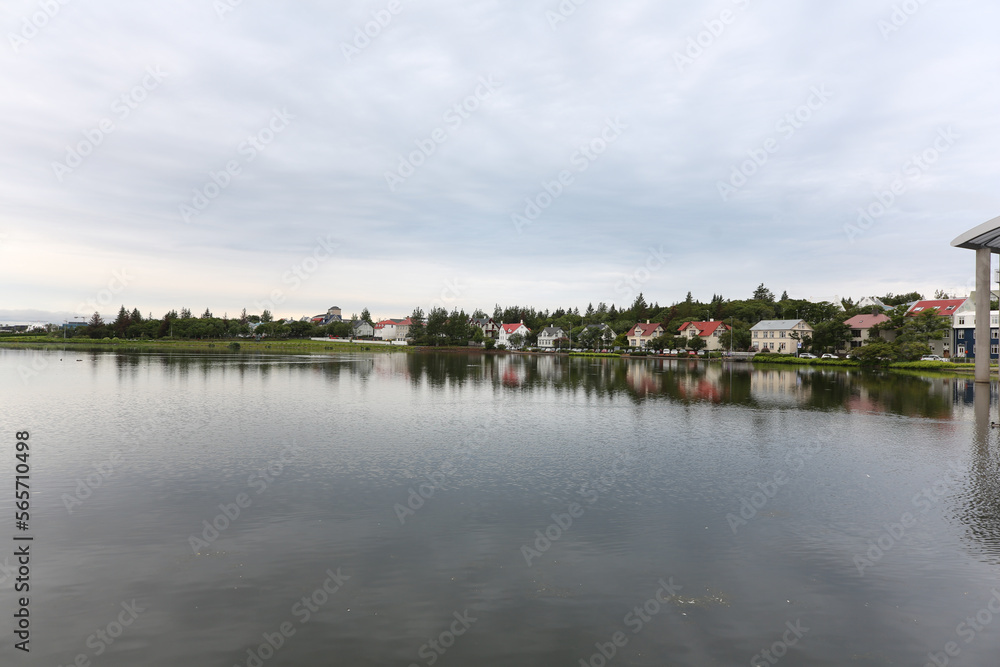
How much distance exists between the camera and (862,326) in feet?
311

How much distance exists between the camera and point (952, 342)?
79750mm

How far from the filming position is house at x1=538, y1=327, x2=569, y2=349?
141 meters

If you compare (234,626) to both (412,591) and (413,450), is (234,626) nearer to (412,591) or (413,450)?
(412,591)

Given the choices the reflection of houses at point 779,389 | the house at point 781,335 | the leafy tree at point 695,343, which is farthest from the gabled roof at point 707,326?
the reflection of houses at point 779,389

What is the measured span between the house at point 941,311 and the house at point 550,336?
72.7 m

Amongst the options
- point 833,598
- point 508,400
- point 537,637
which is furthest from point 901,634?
point 508,400

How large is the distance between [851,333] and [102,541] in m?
105

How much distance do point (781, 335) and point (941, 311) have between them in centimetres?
2404

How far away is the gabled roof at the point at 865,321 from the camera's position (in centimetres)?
9381
